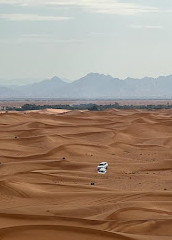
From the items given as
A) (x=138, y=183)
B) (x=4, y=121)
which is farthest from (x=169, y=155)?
(x=4, y=121)

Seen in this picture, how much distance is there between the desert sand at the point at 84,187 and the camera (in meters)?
15.3

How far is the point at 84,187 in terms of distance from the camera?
23891 millimetres

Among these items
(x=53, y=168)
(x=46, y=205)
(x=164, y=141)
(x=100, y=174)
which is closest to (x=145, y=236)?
(x=46, y=205)

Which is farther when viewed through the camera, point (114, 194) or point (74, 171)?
point (74, 171)

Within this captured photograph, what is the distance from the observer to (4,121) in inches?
2640

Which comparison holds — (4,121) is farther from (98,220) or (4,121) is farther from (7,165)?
(98,220)

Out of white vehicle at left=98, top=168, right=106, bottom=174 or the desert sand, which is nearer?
the desert sand

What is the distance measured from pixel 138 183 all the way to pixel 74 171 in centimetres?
459

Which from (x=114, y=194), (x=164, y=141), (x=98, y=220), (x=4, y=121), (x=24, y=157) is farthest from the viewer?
(x=4, y=121)

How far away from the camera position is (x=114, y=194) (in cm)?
2159

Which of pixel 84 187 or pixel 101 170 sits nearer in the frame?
pixel 84 187

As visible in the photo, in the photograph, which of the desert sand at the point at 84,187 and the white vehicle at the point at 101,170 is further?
the white vehicle at the point at 101,170

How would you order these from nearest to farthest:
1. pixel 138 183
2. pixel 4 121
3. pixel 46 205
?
pixel 46 205
pixel 138 183
pixel 4 121

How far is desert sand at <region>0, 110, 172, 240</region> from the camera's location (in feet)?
50.1
